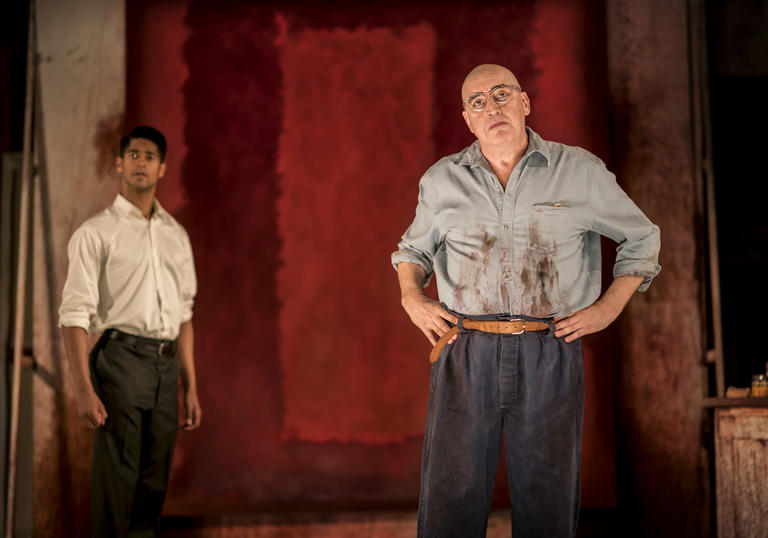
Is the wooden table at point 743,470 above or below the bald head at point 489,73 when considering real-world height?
below

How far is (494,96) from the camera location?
2.44 m

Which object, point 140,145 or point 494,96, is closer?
point 494,96

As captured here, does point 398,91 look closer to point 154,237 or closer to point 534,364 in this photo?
point 154,237

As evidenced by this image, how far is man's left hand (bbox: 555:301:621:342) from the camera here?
225 centimetres

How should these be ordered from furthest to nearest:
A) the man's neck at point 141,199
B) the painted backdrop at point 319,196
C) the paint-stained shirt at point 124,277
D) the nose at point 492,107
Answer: the painted backdrop at point 319,196, the man's neck at point 141,199, the paint-stained shirt at point 124,277, the nose at point 492,107

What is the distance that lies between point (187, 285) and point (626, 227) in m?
2.23

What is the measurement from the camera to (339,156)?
4.06 metres

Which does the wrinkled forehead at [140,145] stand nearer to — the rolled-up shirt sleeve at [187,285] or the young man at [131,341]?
the young man at [131,341]

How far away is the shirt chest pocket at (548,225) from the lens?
2.33 m

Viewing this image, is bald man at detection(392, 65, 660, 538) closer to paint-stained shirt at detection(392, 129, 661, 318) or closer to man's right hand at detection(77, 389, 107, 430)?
paint-stained shirt at detection(392, 129, 661, 318)

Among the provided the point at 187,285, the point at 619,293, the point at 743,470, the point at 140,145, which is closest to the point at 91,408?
the point at 187,285

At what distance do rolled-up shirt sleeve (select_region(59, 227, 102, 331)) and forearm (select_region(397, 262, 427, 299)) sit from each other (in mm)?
1540

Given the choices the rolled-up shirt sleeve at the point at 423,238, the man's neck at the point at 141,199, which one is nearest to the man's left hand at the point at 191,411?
the man's neck at the point at 141,199

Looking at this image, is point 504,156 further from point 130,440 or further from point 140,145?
point 130,440
